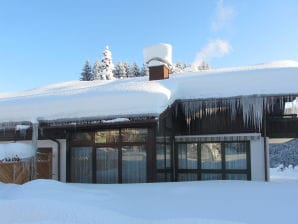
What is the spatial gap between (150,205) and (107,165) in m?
5.06

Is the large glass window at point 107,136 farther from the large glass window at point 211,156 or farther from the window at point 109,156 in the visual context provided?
the large glass window at point 211,156

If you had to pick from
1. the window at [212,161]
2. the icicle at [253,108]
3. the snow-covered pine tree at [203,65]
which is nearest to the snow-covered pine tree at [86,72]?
the snow-covered pine tree at [203,65]

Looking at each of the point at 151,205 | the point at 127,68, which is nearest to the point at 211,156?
the point at 151,205

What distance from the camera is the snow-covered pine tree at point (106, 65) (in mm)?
40925

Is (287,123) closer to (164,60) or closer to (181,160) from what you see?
(181,160)

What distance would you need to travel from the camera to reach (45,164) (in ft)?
44.6

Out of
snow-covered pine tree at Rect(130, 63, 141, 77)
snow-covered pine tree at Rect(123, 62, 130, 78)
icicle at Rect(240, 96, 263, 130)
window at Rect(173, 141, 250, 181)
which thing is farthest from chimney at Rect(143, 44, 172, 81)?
snow-covered pine tree at Rect(123, 62, 130, 78)

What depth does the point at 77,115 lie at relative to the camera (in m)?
11.8

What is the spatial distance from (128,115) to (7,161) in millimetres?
3645

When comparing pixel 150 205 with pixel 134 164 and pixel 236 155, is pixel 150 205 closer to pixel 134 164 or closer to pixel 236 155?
pixel 134 164

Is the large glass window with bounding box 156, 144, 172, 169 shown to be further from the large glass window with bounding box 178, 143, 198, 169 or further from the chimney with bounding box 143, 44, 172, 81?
the chimney with bounding box 143, 44, 172, 81

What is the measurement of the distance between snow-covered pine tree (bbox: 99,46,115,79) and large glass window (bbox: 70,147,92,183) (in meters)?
28.0

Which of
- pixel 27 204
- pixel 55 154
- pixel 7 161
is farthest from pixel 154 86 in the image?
pixel 27 204

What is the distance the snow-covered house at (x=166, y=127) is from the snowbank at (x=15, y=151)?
31 cm
